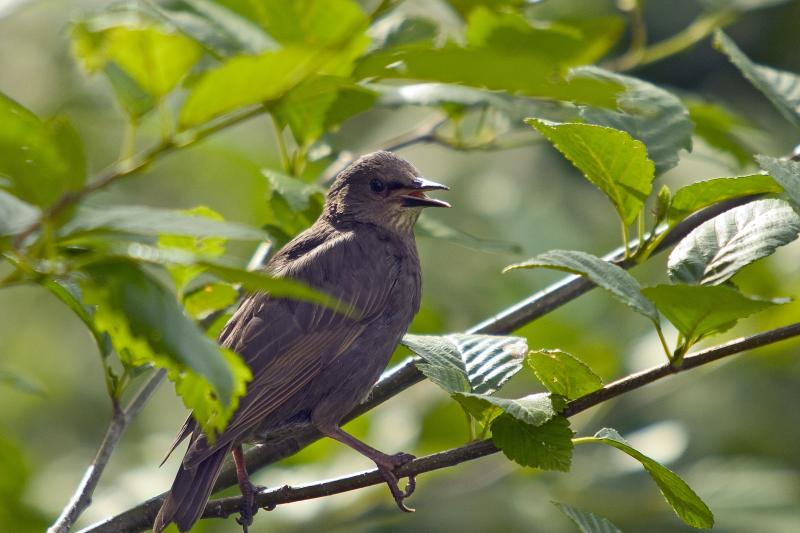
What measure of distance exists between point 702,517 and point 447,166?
5.72m

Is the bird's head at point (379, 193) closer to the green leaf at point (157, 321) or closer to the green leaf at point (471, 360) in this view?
the green leaf at point (471, 360)

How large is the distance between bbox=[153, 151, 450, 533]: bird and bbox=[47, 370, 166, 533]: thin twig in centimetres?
38

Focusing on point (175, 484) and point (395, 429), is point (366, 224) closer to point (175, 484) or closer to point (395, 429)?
point (395, 429)

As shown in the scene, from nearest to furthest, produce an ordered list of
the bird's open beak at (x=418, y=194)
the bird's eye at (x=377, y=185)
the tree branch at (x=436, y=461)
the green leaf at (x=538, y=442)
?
the tree branch at (x=436, y=461) → the green leaf at (x=538, y=442) → the bird's open beak at (x=418, y=194) → the bird's eye at (x=377, y=185)

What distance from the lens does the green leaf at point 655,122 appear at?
2934mm

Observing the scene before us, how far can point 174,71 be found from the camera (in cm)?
204

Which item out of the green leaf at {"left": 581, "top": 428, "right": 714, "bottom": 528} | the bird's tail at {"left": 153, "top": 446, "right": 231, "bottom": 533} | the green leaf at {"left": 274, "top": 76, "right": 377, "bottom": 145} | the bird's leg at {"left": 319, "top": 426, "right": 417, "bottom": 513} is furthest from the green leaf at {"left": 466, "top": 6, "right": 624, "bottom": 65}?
the bird's tail at {"left": 153, "top": 446, "right": 231, "bottom": 533}

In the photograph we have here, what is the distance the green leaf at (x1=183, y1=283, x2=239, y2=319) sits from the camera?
3.41 metres

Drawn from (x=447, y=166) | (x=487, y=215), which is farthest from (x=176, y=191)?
(x=487, y=215)

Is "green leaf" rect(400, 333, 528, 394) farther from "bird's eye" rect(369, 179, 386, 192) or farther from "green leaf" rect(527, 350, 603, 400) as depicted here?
"bird's eye" rect(369, 179, 386, 192)

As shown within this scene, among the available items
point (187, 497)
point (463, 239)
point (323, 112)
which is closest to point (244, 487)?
point (187, 497)

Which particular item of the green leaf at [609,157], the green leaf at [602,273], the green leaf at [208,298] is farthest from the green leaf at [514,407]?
the green leaf at [208,298]

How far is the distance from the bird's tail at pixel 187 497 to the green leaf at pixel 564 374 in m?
1.34

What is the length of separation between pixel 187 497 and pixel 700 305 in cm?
183
